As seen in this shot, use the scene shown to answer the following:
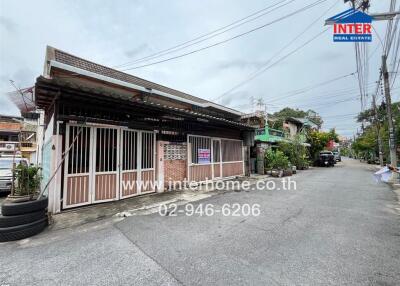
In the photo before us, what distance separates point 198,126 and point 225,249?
6.75 meters

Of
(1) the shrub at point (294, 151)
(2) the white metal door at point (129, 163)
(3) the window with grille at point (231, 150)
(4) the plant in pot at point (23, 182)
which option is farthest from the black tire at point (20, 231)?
(1) the shrub at point (294, 151)

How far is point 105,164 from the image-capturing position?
20.1ft

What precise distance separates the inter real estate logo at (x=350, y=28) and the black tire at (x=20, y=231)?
8.56 m

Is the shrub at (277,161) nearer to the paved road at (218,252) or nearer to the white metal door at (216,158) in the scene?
the white metal door at (216,158)

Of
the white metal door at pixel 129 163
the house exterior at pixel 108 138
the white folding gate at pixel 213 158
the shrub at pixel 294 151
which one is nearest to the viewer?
the house exterior at pixel 108 138

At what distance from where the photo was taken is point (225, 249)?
3334mm

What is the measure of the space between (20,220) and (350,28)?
30.3 feet

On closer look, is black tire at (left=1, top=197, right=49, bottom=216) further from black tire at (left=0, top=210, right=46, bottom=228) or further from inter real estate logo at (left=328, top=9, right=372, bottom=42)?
inter real estate logo at (left=328, top=9, right=372, bottom=42)

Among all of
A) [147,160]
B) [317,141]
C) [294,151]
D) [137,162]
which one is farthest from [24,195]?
[317,141]

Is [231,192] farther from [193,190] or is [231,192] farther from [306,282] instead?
[306,282]

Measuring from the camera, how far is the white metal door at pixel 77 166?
5418 millimetres

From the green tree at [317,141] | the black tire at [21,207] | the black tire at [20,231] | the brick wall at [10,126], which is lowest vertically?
the black tire at [20,231]

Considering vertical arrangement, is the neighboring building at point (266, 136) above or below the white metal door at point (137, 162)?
above

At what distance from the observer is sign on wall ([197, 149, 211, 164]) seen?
9602 millimetres
